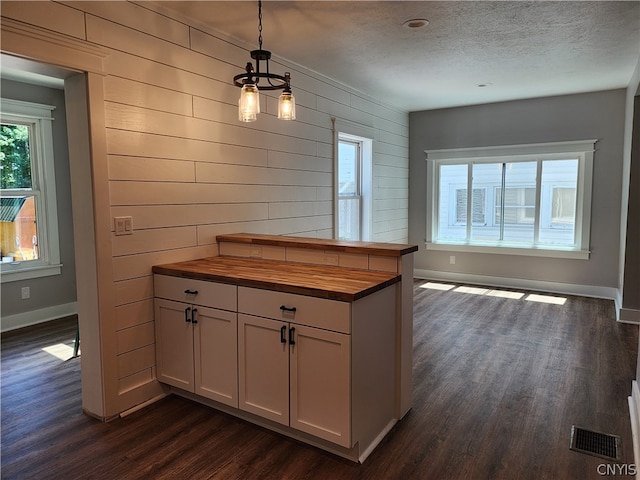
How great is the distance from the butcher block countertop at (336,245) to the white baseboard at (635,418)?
1505 mm

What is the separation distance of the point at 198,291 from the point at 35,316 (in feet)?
9.90

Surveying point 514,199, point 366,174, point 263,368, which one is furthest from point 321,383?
point 514,199

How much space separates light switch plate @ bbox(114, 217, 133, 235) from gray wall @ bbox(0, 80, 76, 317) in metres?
2.62

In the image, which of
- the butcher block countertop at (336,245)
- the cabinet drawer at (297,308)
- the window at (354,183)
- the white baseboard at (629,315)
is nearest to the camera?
the cabinet drawer at (297,308)

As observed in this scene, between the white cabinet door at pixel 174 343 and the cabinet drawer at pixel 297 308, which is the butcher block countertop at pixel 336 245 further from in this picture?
the white cabinet door at pixel 174 343

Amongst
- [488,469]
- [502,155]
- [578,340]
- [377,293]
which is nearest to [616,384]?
[578,340]

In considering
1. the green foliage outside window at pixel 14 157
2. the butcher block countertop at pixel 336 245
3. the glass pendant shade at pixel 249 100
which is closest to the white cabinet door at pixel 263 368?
the butcher block countertop at pixel 336 245

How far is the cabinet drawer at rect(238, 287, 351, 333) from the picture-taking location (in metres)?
2.10

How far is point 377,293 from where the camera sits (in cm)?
230

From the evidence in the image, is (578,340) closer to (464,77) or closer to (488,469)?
(488,469)

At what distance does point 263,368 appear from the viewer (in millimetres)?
2400

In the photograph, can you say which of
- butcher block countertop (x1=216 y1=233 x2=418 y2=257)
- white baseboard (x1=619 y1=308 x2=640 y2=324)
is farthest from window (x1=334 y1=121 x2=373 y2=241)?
white baseboard (x1=619 y1=308 x2=640 y2=324)

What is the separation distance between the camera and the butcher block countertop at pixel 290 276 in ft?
7.11

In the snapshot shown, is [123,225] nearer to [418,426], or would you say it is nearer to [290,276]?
[290,276]
